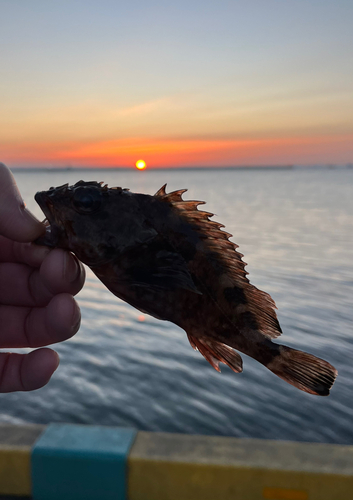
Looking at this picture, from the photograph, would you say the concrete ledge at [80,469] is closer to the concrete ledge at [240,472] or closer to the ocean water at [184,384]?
the concrete ledge at [240,472]

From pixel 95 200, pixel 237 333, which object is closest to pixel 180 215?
pixel 95 200

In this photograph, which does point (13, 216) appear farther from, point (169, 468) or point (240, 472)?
point (240, 472)

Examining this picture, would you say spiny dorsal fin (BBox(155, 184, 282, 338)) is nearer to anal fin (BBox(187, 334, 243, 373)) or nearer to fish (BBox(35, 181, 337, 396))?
fish (BBox(35, 181, 337, 396))

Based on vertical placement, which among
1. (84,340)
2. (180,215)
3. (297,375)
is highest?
(180,215)

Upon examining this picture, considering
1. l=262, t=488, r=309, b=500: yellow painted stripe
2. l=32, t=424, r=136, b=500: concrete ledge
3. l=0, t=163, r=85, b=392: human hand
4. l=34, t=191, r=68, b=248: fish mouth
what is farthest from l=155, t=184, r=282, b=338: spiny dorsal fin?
l=32, t=424, r=136, b=500: concrete ledge

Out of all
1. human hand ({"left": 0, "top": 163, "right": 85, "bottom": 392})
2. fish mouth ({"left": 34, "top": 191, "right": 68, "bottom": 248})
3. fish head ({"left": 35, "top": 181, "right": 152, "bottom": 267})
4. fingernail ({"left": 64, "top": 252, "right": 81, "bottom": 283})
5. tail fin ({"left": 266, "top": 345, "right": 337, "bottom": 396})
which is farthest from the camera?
human hand ({"left": 0, "top": 163, "right": 85, "bottom": 392})

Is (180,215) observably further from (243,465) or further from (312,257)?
(312,257)

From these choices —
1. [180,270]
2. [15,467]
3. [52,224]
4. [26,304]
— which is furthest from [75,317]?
[15,467]
